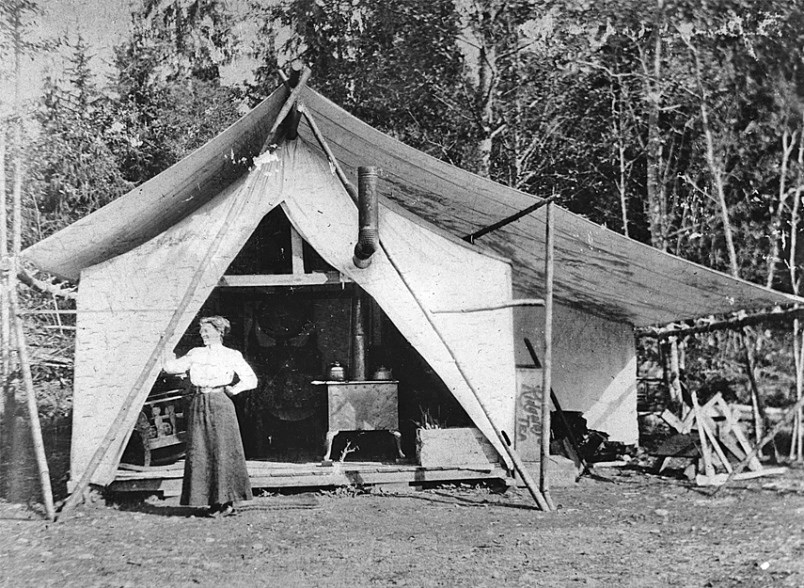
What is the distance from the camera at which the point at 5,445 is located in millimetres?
9492

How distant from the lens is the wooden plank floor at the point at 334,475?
5.99 m

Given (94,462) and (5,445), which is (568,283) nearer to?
(94,462)

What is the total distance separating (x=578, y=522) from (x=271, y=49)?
31.3 ft

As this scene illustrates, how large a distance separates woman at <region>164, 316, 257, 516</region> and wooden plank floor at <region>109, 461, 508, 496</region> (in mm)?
865

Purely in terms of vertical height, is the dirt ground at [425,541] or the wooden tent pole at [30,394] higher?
the wooden tent pole at [30,394]

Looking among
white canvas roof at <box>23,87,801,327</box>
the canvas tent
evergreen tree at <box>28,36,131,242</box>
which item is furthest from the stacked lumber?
evergreen tree at <box>28,36,131,242</box>

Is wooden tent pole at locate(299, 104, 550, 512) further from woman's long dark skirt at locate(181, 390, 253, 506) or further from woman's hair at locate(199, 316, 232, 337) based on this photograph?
woman's long dark skirt at locate(181, 390, 253, 506)

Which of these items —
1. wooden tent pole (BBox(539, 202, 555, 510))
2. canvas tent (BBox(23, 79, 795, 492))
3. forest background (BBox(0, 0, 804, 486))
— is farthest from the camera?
forest background (BBox(0, 0, 804, 486))

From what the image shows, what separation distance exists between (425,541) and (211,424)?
1596 mm

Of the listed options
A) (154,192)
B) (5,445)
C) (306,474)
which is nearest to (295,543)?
(306,474)

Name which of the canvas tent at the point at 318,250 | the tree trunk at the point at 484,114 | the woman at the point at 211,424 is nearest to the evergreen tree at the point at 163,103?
the tree trunk at the point at 484,114

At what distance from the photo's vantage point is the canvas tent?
5785mm

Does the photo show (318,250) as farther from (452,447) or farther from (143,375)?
(452,447)

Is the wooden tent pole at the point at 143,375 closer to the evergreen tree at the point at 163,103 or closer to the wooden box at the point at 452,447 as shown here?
the wooden box at the point at 452,447
